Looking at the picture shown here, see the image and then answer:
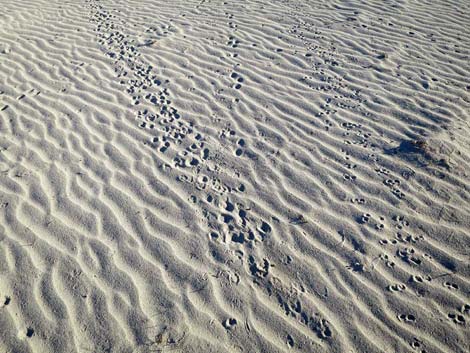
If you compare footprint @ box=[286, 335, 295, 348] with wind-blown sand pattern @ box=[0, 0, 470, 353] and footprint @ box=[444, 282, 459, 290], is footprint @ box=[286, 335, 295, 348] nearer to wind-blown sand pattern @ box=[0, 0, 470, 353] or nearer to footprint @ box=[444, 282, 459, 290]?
wind-blown sand pattern @ box=[0, 0, 470, 353]

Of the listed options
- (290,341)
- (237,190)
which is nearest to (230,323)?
(290,341)

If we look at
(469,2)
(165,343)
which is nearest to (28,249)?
(165,343)

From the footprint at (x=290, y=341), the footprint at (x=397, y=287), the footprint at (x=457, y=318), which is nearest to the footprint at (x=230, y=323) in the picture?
the footprint at (x=290, y=341)

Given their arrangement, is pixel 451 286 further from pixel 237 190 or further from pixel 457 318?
pixel 237 190

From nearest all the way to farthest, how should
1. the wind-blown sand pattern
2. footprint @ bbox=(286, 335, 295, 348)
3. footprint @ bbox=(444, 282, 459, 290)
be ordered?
1. footprint @ bbox=(286, 335, 295, 348)
2. the wind-blown sand pattern
3. footprint @ bbox=(444, 282, 459, 290)

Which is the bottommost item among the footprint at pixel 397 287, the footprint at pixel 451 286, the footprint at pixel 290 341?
the footprint at pixel 290 341

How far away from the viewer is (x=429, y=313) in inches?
115

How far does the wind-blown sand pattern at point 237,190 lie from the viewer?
2.93 meters

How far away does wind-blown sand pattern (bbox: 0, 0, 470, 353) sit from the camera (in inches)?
115

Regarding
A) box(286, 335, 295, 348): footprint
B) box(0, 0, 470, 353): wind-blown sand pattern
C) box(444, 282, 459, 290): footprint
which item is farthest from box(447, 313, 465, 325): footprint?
box(286, 335, 295, 348): footprint

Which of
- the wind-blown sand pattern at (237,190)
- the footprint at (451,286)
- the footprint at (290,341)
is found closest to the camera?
the footprint at (290,341)

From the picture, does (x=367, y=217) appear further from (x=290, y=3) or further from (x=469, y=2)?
(x=469, y=2)

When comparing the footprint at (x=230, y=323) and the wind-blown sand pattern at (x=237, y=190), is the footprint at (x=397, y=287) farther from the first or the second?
the footprint at (x=230, y=323)

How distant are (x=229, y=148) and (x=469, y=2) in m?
6.61
